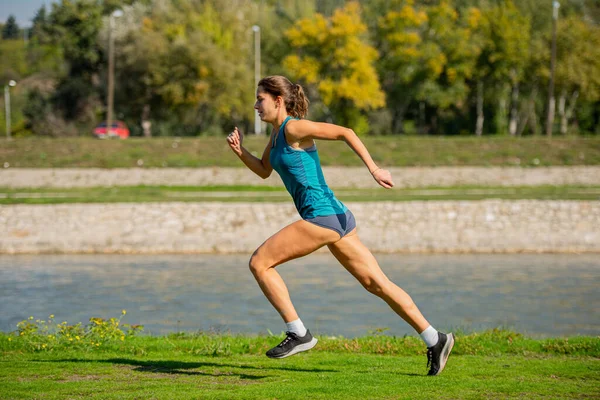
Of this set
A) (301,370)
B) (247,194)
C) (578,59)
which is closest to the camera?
(301,370)

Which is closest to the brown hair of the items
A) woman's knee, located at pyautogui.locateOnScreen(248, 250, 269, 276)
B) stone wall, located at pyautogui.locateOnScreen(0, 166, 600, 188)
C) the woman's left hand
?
the woman's left hand

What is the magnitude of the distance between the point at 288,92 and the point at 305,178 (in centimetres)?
71

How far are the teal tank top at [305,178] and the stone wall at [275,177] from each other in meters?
A: 28.4

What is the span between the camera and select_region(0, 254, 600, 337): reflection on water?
12984 millimetres

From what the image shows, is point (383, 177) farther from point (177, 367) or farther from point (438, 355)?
point (177, 367)

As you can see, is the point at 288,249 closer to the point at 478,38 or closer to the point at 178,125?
the point at 178,125

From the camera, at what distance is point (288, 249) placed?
668cm

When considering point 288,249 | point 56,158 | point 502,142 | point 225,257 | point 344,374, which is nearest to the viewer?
point 288,249

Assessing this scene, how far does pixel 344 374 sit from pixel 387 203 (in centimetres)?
1616

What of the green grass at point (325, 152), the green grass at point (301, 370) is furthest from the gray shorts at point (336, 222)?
the green grass at point (325, 152)

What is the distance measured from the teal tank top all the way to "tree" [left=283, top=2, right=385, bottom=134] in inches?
2344

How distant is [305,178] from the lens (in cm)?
670

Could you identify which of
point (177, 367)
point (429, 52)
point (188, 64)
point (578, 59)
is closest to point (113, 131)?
point (188, 64)

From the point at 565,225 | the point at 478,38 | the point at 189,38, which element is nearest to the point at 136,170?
the point at 565,225
